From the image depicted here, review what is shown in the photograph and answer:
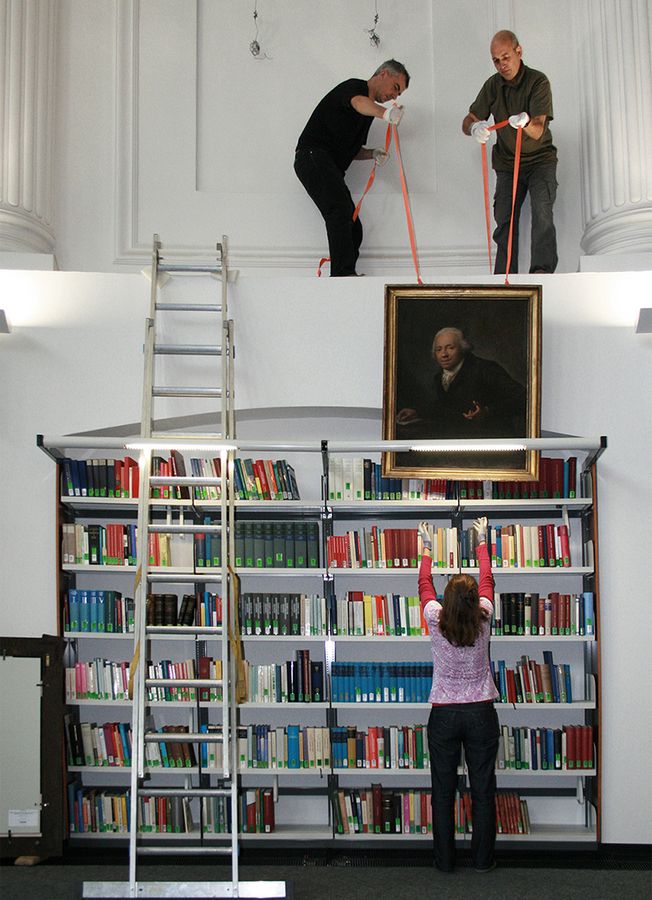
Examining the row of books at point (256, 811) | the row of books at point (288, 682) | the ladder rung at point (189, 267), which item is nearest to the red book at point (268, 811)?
the row of books at point (256, 811)

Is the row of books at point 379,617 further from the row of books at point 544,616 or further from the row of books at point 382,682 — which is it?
the row of books at point 544,616

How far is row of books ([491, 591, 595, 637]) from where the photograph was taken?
5617 mm

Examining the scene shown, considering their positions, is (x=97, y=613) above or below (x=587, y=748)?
above

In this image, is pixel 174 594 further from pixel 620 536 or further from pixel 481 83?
pixel 481 83

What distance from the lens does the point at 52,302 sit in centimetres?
587

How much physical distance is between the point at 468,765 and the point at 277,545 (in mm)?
1608

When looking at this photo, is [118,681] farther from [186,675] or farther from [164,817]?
[164,817]

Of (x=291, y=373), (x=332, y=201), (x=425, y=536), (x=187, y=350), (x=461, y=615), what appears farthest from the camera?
(x=332, y=201)

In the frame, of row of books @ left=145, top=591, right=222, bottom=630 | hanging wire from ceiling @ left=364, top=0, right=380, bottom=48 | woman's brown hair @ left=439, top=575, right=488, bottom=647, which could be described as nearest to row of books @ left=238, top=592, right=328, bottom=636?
row of books @ left=145, top=591, right=222, bottom=630

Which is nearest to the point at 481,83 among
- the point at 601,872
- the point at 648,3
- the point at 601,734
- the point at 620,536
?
the point at 648,3

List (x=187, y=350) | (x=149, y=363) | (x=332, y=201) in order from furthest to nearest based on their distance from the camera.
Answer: (x=332, y=201) < (x=187, y=350) < (x=149, y=363)

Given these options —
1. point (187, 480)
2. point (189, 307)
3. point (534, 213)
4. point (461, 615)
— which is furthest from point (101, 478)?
point (534, 213)

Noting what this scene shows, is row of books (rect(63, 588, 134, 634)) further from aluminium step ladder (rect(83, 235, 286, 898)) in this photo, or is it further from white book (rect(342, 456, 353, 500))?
white book (rect(342, 456, 353, 500))

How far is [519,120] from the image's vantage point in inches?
235
